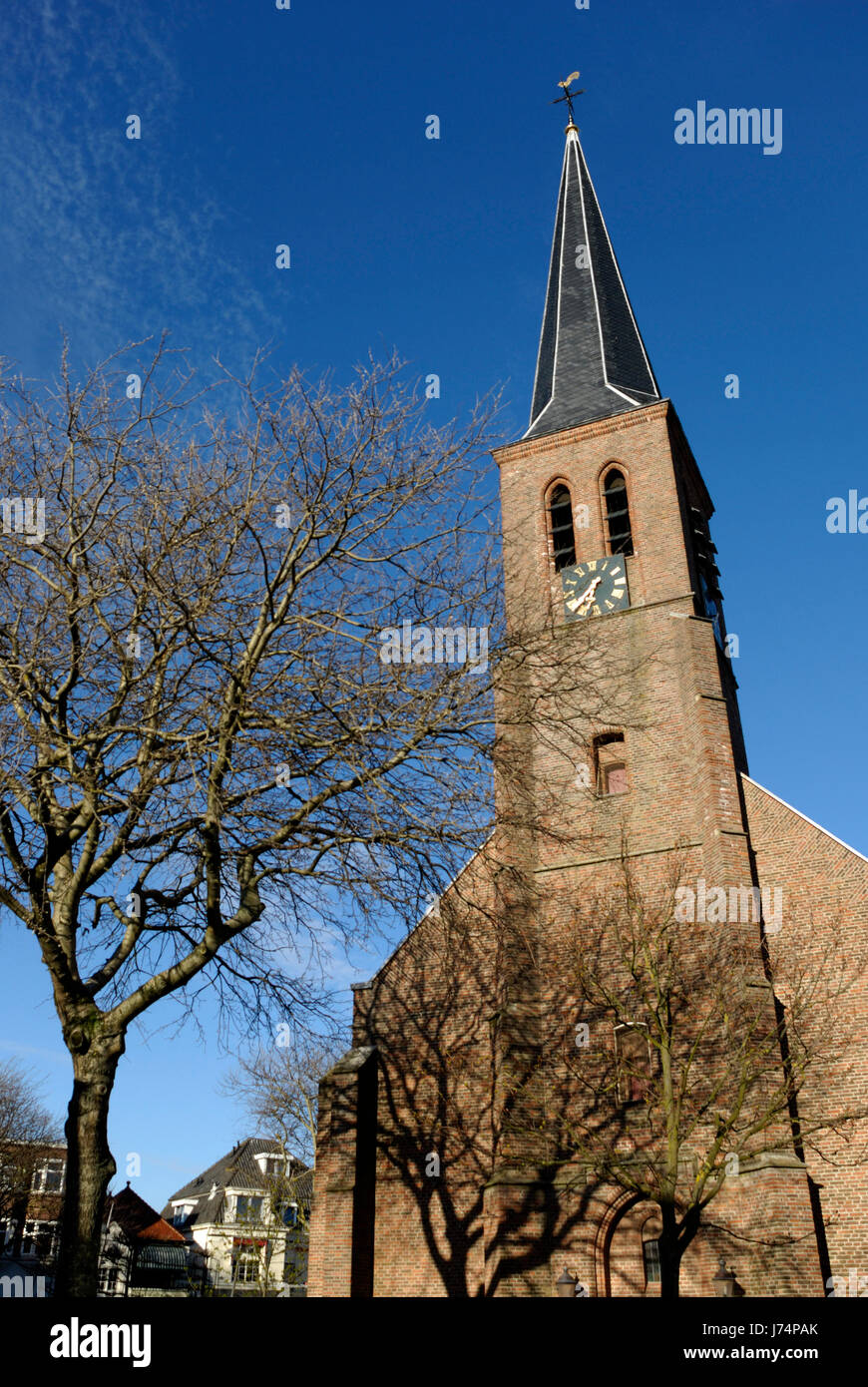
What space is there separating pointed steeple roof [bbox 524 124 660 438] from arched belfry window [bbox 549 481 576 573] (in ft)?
5.03

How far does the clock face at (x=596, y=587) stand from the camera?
2000 cm

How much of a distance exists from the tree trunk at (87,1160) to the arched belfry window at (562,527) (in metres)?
14.8

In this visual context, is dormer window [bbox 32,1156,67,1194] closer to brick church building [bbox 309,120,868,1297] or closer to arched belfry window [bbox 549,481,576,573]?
brick church building [bbox 309,120,868,1297]

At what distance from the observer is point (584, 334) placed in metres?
25.5

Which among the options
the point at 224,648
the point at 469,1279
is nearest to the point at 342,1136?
the point at 469,1279

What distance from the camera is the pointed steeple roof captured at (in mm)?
23750

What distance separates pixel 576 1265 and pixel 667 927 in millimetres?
4732

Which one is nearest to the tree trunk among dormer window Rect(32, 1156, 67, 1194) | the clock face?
the clock face

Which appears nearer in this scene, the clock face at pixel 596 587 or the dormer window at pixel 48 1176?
the clock face at pixel 596 587

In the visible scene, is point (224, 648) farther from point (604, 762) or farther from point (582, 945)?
point (604, 762)

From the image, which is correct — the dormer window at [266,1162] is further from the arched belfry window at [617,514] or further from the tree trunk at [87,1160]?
the tree trunk at [87,1160]

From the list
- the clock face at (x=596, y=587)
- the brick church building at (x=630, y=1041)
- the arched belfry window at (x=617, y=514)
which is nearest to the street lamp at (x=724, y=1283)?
the brick church building at (x=630, y=1041)

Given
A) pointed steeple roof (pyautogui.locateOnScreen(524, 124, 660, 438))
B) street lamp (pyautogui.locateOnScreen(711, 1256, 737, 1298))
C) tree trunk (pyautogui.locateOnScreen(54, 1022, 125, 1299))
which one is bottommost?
street lamp (pyautogui.locateOnScreen(711, 1256, 737, 1298))

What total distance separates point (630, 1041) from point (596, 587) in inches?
334
